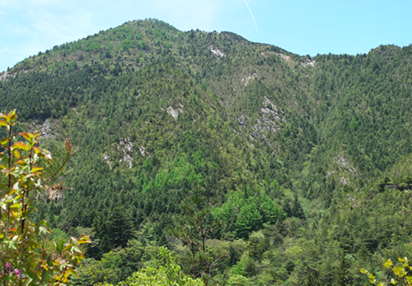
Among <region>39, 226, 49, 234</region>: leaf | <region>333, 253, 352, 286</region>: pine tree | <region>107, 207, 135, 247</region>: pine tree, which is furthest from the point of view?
<region>107, 207, 135, 247</region>: pine tree

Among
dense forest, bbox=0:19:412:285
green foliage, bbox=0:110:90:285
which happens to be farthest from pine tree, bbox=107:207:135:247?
green foliage, bbox=0:110:90:285

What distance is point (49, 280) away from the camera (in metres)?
5.23

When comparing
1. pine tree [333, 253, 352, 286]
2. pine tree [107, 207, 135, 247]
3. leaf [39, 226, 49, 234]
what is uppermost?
leaf [39, 226, 49, 234]

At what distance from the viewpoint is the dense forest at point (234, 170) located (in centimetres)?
6234

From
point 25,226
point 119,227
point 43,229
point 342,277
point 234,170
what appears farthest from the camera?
point 234,170

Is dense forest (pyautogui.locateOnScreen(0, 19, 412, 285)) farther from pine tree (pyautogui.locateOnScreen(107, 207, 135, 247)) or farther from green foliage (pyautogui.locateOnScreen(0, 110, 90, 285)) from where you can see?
green foliage (pyautogui.locateOnScreen(0, 110, 90, 285))

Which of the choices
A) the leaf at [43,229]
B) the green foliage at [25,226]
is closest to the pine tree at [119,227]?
the green foliage at [25,226]

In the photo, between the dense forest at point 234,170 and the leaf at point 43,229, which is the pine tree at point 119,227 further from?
the leaf at point 43,229

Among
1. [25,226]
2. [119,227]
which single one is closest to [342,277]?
[119,227]

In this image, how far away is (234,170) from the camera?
12231 centimetres

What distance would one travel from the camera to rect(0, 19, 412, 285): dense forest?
62.3m

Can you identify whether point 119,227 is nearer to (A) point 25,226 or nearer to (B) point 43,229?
(A) point 25,226

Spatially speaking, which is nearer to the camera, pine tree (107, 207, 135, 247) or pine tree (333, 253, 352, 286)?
pine tree (333, 253, 352, 286)

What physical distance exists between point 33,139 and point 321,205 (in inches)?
4861
